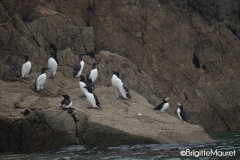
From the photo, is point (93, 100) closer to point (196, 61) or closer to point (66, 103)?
point (66, 103)

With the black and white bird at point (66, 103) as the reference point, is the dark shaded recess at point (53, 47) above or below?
above

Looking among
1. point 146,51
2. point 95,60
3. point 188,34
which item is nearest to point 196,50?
point 188,34

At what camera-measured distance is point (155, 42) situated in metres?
35.8

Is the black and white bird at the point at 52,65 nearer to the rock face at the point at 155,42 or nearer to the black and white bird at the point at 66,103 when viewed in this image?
the rock face at the point at 155,42

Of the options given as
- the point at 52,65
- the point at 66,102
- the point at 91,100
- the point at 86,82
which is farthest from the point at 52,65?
the point at 66,102

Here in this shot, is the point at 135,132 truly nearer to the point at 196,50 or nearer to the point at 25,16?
the point at 25,16

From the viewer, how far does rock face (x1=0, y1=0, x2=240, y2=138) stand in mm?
31156

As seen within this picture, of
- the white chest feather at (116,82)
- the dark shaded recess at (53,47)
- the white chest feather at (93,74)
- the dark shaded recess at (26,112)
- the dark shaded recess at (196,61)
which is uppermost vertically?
the dark shaded recess at (53,47)

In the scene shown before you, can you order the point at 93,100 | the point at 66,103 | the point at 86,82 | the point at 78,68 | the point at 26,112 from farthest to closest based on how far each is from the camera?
1. the point at 78,68
2. the point at 86,82
3. the point at 93,100
4. the point at 66,103
5. the point at 26,112

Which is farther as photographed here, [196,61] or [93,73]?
[196,61]

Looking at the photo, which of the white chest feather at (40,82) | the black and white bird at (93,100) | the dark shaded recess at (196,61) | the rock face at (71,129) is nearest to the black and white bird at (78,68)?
the white chest feather at (40,82)

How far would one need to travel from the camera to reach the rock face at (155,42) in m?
31.2

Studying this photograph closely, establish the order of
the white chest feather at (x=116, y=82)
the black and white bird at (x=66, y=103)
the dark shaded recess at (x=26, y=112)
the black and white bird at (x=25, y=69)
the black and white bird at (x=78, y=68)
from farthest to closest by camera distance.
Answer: the black and white bird at (x=78, y=68) < the black and white bird at (x=25, y=69) < the white chest feather at (x=116, y=82) < the black and white bird at (x=66, y=103) < the dark shaded recess at (x=26, y=112)

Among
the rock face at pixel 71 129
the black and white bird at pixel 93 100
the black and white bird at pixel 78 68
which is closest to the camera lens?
the rock face at pixel 71 129
